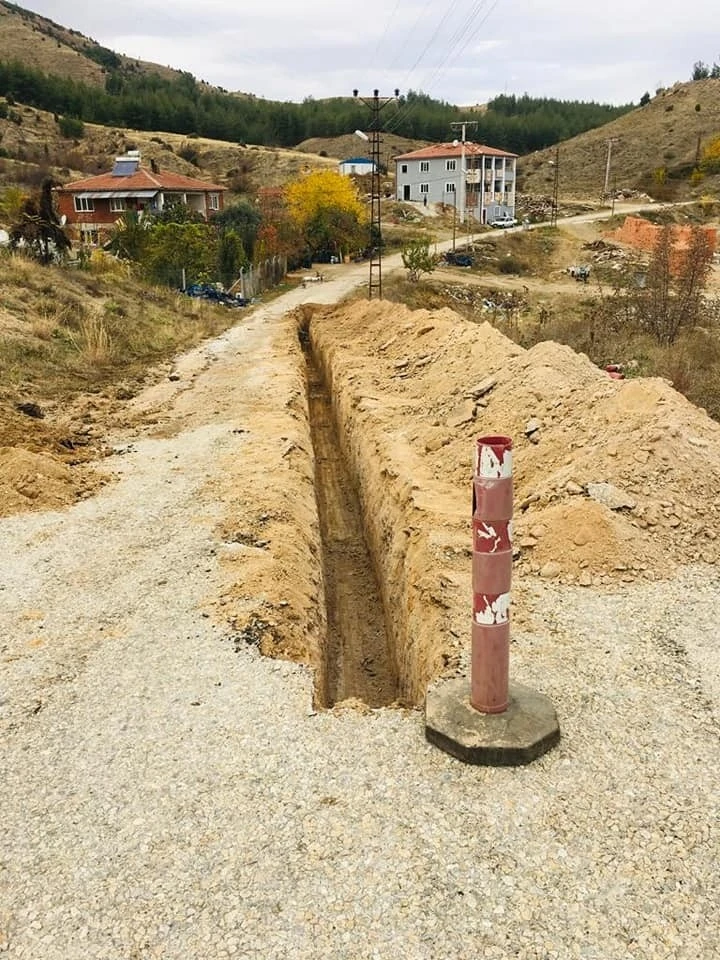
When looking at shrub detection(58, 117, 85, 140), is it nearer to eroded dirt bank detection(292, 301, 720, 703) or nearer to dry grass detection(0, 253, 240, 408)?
dry grass detection(0, 253, 240, 408)

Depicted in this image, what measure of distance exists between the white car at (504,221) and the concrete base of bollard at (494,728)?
64412mm

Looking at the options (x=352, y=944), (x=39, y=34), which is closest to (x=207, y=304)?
(x=352, y=944)

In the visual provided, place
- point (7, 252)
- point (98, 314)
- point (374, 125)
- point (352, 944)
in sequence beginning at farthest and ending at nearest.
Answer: point (374, 125), point (7, 252), point (98, 314), point (352, 944)

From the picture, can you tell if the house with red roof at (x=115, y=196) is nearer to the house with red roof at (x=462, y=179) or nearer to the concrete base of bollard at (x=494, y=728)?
the house with red roof at (x=462, y=179)

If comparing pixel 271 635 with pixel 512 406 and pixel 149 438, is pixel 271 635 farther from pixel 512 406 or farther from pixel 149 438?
pixel 149 438

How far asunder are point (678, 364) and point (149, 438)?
34.4ft

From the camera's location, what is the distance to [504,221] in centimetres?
6594

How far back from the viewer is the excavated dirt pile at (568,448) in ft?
23.0

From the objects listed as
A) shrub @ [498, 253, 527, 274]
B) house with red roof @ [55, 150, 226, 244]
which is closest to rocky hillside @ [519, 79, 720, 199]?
shrub @ [498, 253, 527, 274]

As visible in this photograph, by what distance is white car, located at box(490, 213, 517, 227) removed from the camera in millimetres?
64625

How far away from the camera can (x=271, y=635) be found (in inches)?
259

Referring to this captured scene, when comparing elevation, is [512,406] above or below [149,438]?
above

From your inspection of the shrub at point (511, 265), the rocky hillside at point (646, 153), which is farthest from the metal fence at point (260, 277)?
the rocky hillside at point (646, 153)

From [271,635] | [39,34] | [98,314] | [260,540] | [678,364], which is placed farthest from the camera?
[39,34]
